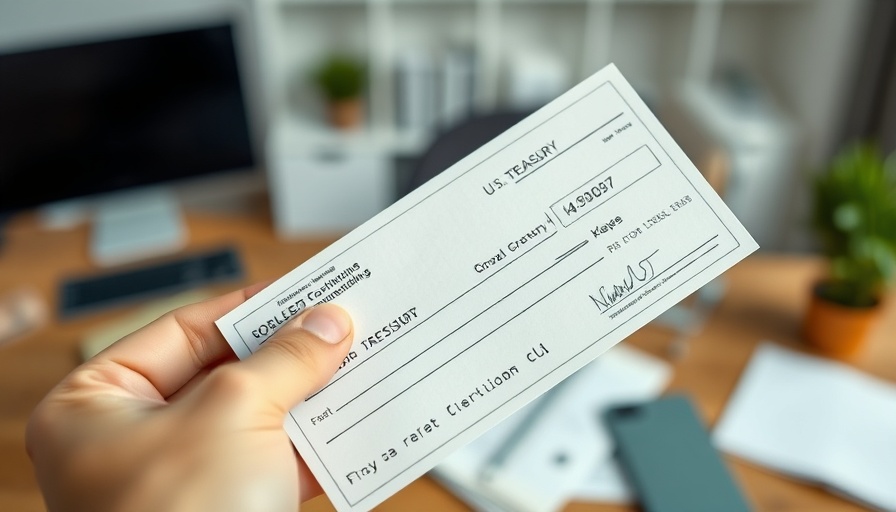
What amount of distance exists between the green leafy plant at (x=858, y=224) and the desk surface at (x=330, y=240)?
12 centimetres

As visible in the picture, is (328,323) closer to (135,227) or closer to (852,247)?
(852,247)

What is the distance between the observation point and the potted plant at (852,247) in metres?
1.04

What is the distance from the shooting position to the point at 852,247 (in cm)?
107

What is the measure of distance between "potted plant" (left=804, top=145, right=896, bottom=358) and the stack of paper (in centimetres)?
29

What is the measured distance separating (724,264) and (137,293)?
3.54 ft

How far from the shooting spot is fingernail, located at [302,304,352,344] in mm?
528

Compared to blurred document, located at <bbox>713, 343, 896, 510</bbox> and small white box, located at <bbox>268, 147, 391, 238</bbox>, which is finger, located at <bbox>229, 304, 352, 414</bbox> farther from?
small white box, located at <bbox>268, 147, 391, 238</bbox>

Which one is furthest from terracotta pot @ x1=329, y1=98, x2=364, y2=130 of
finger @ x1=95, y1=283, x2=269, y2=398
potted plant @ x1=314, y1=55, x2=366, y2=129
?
finger @ x1=95, y1=283, x2=269, y2=398

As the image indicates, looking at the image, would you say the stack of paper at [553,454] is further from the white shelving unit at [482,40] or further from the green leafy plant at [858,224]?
the white shelving unit at [482,40]

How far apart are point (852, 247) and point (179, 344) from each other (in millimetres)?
963

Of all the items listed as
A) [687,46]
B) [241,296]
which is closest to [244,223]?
[241,296]

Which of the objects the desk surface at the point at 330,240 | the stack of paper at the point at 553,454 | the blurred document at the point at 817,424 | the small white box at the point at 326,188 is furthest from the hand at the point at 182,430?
the small white box at the point at 326,188

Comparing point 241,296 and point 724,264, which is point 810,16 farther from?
point 241,296

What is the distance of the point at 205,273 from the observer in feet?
4.41
